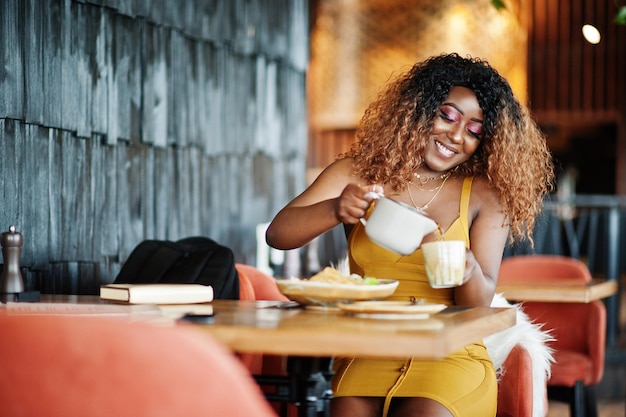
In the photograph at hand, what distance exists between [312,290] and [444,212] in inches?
32.0

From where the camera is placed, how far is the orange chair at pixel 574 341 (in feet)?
13.1

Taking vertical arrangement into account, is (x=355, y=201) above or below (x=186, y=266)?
above

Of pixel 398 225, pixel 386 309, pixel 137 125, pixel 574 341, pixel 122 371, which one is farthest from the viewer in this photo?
pixel 574 341

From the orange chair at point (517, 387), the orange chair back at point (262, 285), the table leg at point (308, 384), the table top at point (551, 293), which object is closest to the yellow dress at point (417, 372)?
the orange chair at point (517, 387)

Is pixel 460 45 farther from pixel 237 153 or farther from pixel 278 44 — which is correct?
pixel 237 153

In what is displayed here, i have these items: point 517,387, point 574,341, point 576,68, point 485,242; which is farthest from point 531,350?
point 576,68

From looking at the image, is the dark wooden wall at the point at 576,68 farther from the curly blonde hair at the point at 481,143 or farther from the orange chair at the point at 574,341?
the curly blonde hair at the point at 481,143

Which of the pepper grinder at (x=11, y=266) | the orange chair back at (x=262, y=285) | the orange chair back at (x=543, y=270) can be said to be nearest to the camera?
the pepper grinder at (x=11, y=266)

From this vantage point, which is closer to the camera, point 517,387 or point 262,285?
point 517,387

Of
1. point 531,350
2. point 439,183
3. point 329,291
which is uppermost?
point 439,183

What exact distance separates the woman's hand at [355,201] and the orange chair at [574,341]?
2.05 metres

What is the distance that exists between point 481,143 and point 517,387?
72 cm

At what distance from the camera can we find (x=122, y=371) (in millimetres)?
1199

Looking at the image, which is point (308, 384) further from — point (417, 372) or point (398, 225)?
point (417, 372)
